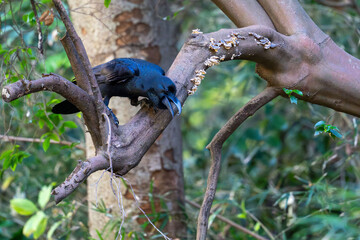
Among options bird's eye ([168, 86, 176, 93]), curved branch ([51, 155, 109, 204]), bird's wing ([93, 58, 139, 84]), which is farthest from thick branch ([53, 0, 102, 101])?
bird's wing ([93, 58, 139, 84])

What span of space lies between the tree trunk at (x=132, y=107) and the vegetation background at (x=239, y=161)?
136 mm

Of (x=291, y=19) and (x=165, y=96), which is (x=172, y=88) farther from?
(x=291, y=19)

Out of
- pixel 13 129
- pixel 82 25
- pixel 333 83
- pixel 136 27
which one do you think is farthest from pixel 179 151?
pixel 13 129

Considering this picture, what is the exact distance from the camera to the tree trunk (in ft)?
9.05

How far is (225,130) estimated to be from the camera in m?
1.95

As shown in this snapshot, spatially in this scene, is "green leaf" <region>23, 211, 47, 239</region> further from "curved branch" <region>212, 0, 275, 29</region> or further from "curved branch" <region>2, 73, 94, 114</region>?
"curved branch" <region>212, 0, 275, 29</region>

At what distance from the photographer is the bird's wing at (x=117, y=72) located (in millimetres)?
2031

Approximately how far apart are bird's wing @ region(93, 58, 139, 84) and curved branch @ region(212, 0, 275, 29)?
1.73 feet

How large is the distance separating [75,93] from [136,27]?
1503mm

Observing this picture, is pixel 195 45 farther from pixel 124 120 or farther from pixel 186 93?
pixel 124 120

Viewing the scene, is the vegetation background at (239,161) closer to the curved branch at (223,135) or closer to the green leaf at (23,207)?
the green leaf at (23,207)

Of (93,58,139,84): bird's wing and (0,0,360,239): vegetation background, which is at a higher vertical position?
(93,58,139,84): bird's wing

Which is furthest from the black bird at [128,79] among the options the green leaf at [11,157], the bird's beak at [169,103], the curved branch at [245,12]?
the curved branch at [245,12]

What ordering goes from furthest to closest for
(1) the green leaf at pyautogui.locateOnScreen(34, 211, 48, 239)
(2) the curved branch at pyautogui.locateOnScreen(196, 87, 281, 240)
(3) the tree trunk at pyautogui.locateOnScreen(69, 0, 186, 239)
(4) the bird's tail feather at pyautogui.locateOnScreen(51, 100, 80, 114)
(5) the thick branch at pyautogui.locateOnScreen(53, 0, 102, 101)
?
(1) the green leaf at pyautogui.locateOnScreen(34, 211, 48, 239), (3) the tree trunk at pyautogui.locateOnScreen(69, 0, 186, 239), (4) the bird's tail feather at pyautogui.locateOnScreen(51, 100, 80, 114), (2) the curved branch at pyautogui.locateOnScreen(196, 87, 281, 240), (5) the thick branch at pyautogui.locateOnScreen(53, 0, 102, 101)
